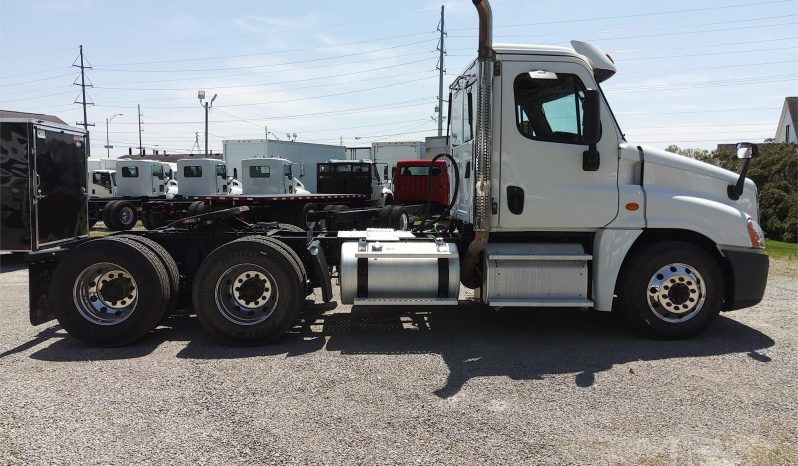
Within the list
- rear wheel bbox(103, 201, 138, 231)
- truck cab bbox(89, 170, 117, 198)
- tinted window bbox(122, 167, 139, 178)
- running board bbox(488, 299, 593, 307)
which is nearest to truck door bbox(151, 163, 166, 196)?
tinted window bbox(122, 167, 139, 178)

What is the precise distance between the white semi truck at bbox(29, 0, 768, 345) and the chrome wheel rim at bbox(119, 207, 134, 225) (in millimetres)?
16492

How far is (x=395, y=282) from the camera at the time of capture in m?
6.06

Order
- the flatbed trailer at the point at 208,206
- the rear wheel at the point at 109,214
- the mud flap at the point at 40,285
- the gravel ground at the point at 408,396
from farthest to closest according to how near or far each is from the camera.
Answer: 1. the rear wheel at the point at 109,214
2. the flatbed trailer at the point at 208,206
3. the mud flap at the point at 40,285
4. the gravel ground at the point at 408,396

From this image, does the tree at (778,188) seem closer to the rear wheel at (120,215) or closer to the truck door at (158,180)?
the rear wheel at (120,215)

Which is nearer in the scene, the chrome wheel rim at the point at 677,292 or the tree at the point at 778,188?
the chrome wheel rim at the point at 677,292

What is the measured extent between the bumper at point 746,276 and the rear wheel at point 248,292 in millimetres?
4628

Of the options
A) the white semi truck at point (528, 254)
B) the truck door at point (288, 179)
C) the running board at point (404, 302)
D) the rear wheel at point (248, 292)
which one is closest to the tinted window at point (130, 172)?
the truck door at point (288, 179)

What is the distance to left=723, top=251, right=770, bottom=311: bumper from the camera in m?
6.07

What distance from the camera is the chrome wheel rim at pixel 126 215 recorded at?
833 inches

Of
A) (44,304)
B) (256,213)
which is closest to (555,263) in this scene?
(44,304)

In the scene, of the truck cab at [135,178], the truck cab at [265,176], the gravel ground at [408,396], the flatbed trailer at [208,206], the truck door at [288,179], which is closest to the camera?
the gravel ground at [408,396]

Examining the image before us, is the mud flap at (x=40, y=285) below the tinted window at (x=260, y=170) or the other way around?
below

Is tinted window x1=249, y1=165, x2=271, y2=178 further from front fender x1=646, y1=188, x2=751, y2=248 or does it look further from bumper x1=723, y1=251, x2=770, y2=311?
bumper x1=723, y1=251, x2=770, y2=311

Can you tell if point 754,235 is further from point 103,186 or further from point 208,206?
point 103,186
